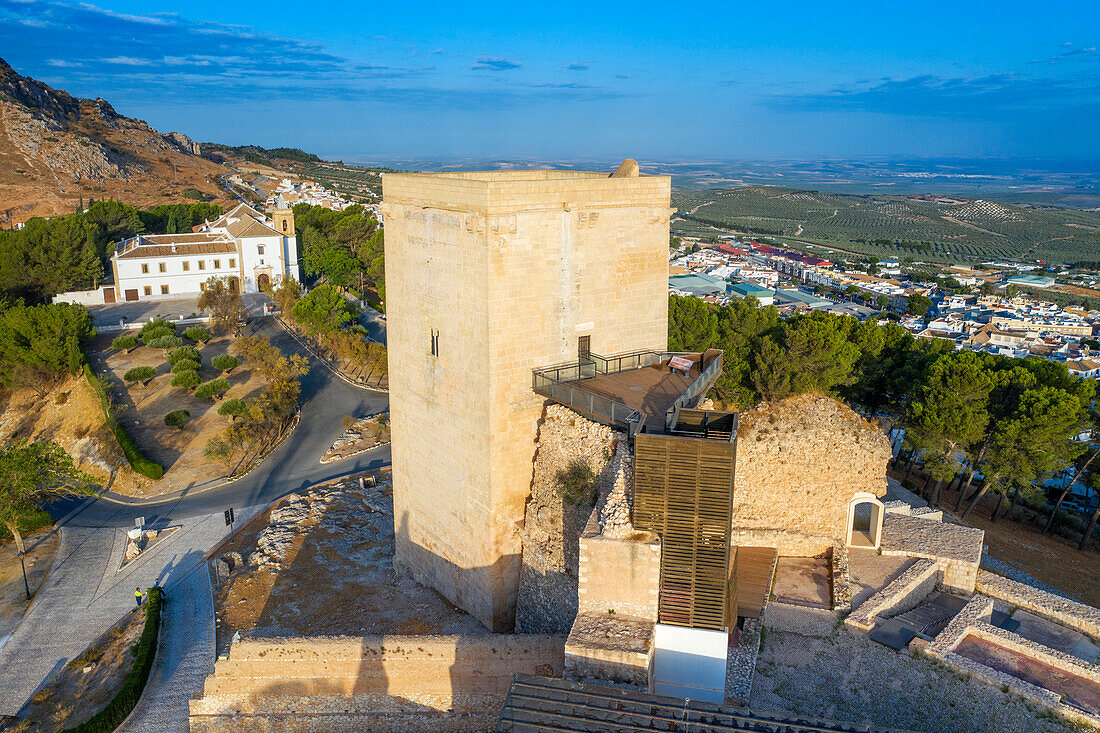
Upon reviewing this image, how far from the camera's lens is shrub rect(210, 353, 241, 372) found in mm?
31312

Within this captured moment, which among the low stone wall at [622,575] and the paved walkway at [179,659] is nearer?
the low stone wall at [622,575]

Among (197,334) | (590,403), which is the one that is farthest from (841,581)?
(197,334)

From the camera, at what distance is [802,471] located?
43.4 feet

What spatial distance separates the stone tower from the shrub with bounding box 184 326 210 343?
2506cm

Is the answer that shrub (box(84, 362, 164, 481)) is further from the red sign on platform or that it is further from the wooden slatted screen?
the wooden slatted screen

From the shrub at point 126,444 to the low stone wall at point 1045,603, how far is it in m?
22.0

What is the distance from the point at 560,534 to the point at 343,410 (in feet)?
62.2

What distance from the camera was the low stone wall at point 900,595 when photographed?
11398 mm

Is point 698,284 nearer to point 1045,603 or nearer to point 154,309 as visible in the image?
point 154,309

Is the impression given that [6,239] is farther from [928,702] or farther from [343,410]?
[928,702]

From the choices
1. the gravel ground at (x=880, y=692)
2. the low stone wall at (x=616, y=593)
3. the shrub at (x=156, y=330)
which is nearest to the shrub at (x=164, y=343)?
the shrub at (x=156, y=330)

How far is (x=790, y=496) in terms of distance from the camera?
13.4 metres

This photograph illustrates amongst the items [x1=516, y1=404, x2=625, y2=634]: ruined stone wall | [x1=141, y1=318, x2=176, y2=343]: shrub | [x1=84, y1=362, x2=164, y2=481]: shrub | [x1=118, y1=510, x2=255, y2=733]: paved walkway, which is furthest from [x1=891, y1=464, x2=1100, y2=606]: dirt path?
[x1=141, y1=318, x2=176, y2=343]: shrub

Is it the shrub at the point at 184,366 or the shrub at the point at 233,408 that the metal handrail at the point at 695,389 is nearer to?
the shrub at the point at 233,408
